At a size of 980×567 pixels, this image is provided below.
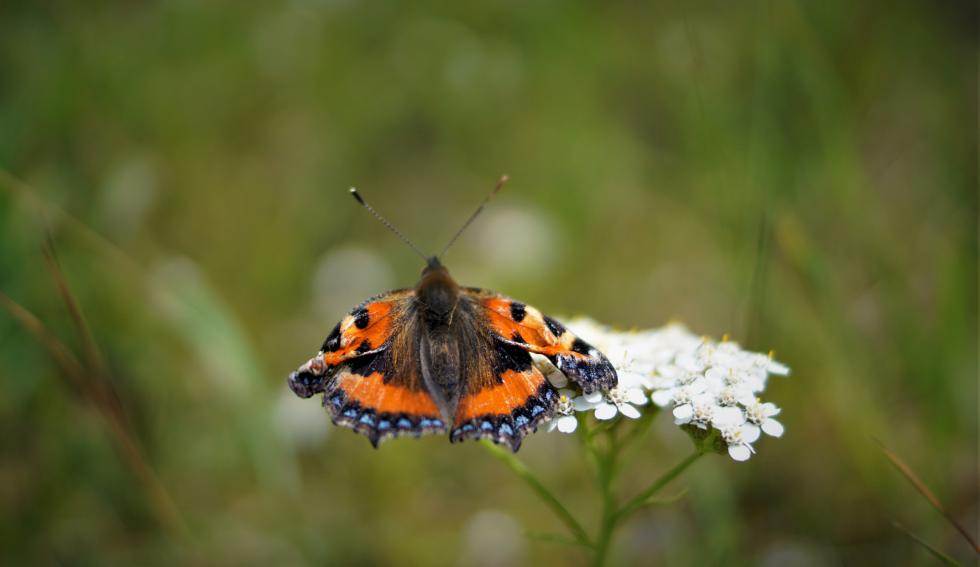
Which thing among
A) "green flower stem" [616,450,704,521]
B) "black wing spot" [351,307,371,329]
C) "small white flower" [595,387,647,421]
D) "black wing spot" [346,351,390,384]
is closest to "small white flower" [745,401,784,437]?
"green flower stem" [616,450,704,521]

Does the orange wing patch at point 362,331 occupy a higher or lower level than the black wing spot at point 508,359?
lower

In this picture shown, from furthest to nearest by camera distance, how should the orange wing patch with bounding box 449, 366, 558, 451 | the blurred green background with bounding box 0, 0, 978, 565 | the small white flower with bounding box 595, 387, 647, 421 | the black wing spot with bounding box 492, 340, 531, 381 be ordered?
the blurred green background with bounding box 0, 0, 978, 565
the black wing spot with bounding box 492, 340, 531, 381
the small white flower with bounding box 595, 387, 647, 421
the orange wing patch with bounding box 449, 366, 558, 451

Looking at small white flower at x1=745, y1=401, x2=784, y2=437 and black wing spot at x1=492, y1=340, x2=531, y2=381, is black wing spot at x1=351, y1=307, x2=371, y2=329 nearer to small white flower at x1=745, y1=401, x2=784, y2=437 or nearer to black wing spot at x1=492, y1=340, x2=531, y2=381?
black wing spot at x1=492, y1=340, x2=531, y2=381

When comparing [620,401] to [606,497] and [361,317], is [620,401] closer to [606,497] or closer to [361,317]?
[606,497]

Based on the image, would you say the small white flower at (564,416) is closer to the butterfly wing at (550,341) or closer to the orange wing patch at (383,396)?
the butterfly wing at (550,341)

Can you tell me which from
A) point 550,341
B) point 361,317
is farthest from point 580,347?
point 361,317

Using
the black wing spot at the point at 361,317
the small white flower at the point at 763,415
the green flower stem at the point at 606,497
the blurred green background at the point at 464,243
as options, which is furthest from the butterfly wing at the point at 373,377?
the small white flower at the point at 763,415
